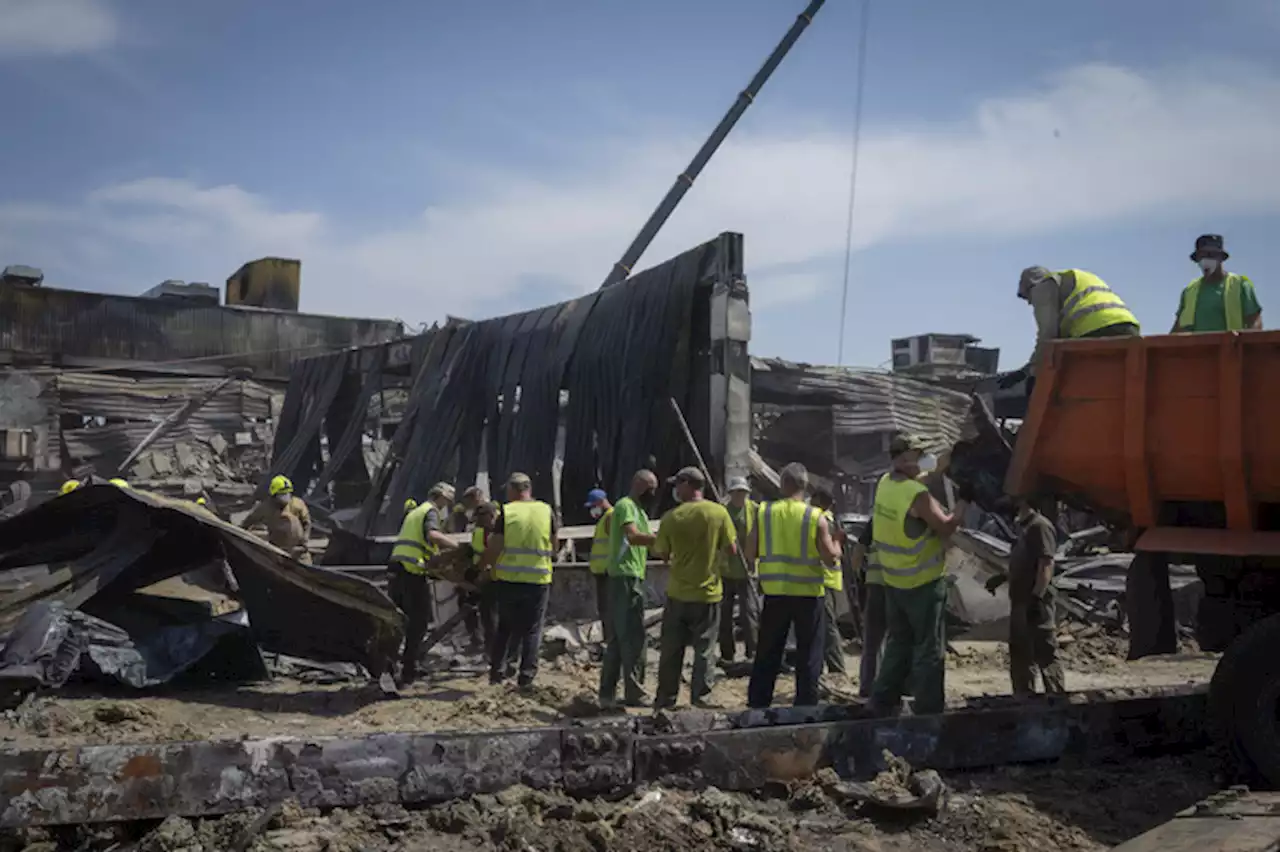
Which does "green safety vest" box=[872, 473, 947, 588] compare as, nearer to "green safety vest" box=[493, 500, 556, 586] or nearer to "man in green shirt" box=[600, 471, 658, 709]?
"man in green shirt" box=[600, 471, 658, 709]

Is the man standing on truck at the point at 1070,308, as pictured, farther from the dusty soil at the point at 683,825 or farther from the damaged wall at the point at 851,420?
the damaged wall at the point at 851,420

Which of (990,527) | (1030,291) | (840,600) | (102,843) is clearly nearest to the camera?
(102,843)

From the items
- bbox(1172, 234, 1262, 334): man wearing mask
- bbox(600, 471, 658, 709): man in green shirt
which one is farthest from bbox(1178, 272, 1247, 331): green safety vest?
bbox(600, 471, 658, 709): man in green shirt

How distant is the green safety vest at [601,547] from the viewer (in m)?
10.5

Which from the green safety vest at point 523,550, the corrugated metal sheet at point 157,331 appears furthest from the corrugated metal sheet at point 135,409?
the green safety vest at point 523,550

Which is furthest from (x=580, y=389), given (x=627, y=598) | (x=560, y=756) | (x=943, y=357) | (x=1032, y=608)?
(x=943, y=357)

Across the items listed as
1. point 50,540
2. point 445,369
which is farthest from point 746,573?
point 445,369

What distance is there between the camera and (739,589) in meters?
11.4

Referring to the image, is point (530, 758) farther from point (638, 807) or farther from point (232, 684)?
point (232, 684)

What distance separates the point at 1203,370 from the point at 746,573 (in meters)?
5.55

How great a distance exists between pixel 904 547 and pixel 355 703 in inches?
189

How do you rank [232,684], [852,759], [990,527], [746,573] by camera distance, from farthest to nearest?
[990,527] < [746,573] < [232,684] < [852,759]

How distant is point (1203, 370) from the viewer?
6.20 meters

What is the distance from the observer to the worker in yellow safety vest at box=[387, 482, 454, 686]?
9977 millimetres
